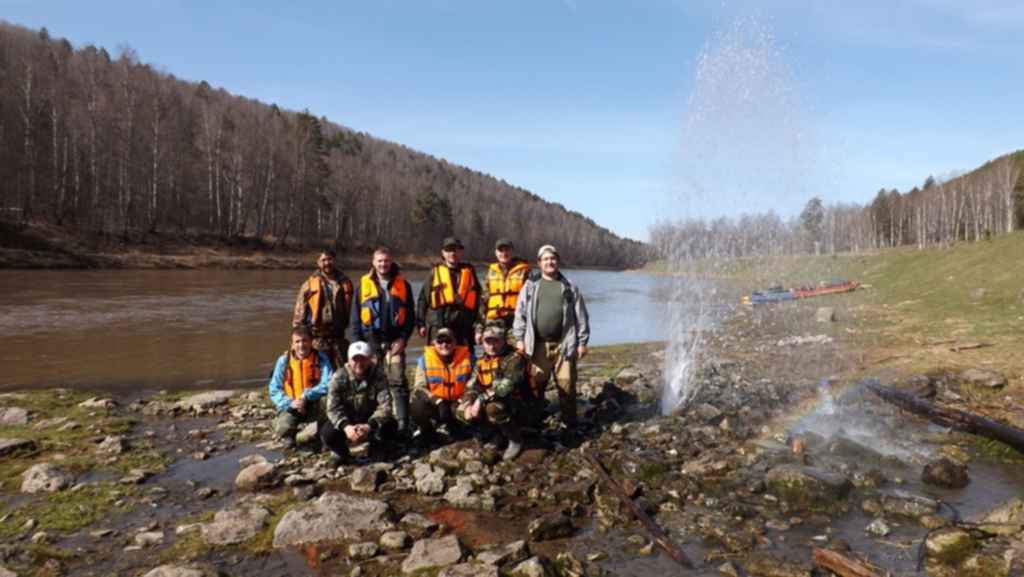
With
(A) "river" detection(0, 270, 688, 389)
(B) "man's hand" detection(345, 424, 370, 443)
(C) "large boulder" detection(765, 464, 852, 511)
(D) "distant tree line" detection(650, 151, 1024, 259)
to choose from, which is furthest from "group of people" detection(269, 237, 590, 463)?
(D) "distant tree line" detection(650, 151, 1024, 259)

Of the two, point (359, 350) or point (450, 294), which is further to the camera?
point (450, 294)

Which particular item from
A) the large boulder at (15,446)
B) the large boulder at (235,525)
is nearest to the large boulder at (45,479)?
the large boulder at (15,446)

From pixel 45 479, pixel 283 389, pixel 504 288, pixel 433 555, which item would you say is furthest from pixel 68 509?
pixel 504 288

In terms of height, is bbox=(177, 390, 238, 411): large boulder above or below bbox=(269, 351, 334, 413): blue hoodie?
below

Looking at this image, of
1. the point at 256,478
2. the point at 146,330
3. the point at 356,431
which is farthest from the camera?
the point at 146,330

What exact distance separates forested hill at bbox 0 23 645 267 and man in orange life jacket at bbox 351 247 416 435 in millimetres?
54457

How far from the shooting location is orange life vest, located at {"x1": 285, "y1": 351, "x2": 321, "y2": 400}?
7.57m

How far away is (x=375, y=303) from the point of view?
27.3 ft

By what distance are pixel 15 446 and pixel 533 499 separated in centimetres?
682

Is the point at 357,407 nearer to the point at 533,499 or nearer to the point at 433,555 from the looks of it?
the point at 533,499

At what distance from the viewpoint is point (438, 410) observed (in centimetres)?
777

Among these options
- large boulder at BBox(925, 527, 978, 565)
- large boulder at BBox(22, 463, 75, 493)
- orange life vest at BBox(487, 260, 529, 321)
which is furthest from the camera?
orange life vest at BBox(487, 260, 529, 321)

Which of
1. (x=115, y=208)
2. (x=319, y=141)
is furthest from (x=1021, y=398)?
(x=319, y=141)

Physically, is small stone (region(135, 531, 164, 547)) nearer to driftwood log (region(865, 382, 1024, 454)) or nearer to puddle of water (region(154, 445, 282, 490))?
puddle of water (region(154, 445, 282, 490))
